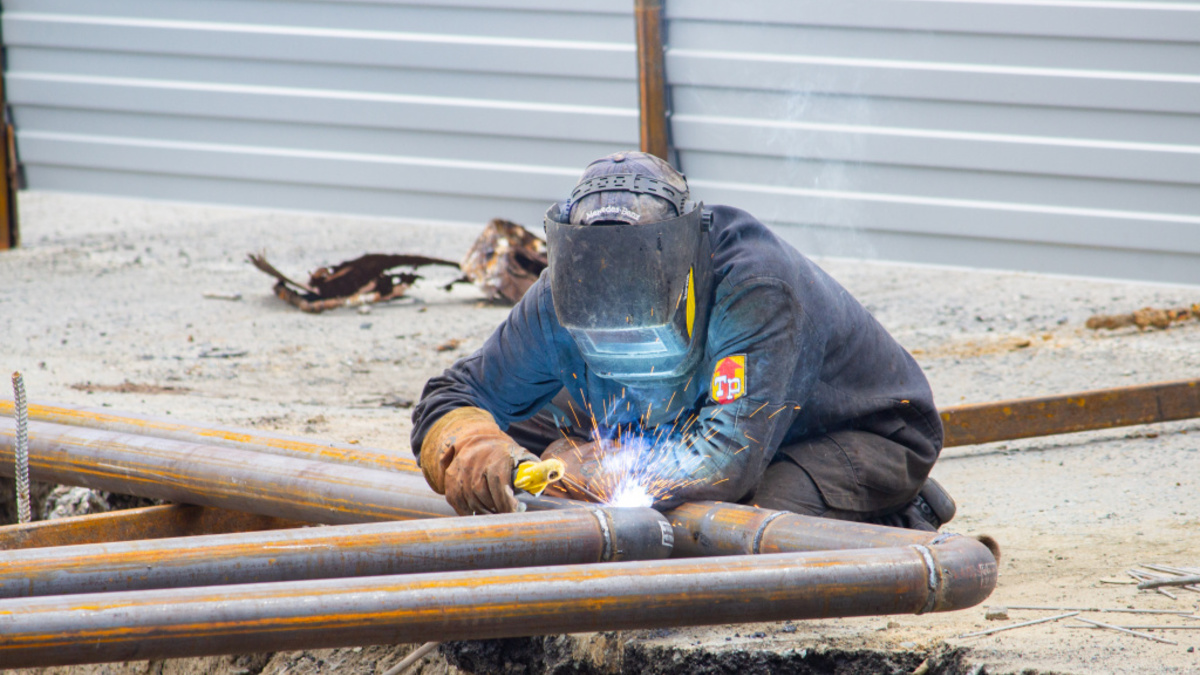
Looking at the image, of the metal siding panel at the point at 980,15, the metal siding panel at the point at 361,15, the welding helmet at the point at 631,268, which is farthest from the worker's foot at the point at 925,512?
the metal siding panel at the point at 361,15

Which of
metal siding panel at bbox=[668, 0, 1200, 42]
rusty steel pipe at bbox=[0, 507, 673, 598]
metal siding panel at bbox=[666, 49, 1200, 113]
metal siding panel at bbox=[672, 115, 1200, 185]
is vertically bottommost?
rusty steel pipe at bbox=[0, 507, 673, 598]

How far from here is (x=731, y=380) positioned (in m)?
2.53

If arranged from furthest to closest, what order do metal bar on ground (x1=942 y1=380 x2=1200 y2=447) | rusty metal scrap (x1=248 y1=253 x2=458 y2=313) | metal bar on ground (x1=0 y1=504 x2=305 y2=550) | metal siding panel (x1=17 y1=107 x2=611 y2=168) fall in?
1. metal siding panel (x1=17 y1=107 x2=611 y2=168)
2. rusty metal scrap (x1=248 y1=253 x2=458 y2=313)
3. metal bar on ground (x1=942 y1=380 x2=1200 y2=447)
4. metal bar on ground (x1=0 y1=504 x2=305 y2=550)

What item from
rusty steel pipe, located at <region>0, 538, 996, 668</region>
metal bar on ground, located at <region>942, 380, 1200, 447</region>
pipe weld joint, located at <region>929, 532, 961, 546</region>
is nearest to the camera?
rusty steel pipe, located at <region>0, 538, 996, 668</region>

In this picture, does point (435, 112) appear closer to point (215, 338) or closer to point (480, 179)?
point (480, 179)

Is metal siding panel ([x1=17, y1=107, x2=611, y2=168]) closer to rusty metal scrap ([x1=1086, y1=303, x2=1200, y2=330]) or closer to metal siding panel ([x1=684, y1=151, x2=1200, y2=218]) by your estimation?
metal siding panel ([x1=684, y1=151, x2=1200, y2=218])

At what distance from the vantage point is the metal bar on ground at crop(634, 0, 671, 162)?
275 inches

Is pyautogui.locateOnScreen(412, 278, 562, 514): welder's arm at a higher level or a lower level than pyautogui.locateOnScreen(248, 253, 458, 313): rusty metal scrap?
higher

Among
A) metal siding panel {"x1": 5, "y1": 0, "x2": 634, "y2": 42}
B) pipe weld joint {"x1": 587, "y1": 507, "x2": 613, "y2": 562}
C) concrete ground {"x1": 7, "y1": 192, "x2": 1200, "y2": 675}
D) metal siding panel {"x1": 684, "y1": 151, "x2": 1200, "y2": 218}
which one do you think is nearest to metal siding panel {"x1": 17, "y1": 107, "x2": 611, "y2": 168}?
concrete ground {"x1": 7, "y1": 192, "x2": 1200, "y2": 675}

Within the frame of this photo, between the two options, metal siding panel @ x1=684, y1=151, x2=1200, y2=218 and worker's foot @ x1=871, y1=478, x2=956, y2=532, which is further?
metal siding panel @ x1=684, y1=151, x2=1200, y2=218

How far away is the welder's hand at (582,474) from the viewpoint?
2.76m

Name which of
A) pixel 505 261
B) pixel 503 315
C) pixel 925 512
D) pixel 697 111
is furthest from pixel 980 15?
pixel 925 512

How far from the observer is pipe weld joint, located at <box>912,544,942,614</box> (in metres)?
2.16

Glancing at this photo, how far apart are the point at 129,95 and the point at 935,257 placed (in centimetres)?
589
